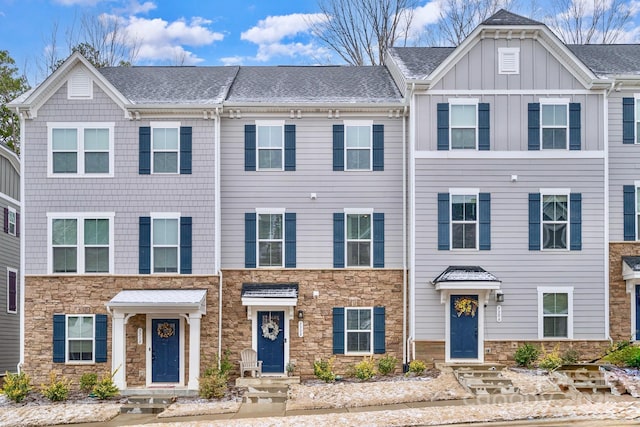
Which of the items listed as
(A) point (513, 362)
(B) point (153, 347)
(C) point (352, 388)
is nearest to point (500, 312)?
(A) point (513, 362)

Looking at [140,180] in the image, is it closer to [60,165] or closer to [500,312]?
[60,165]

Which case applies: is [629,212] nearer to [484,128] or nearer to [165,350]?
[484,128]

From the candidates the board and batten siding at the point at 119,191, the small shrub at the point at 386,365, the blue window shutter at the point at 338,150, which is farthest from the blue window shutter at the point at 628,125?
the board and batten siding at the point at 119,191

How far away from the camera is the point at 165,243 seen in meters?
18.9

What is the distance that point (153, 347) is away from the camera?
1873cm

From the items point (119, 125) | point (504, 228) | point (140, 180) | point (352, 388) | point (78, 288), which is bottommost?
point (352, 388)

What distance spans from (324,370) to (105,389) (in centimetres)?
570

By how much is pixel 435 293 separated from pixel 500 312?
187 centimetres

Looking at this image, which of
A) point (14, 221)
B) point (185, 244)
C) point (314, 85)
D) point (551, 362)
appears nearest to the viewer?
point (551, 362)

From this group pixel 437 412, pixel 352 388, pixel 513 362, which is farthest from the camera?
pixel 513 362

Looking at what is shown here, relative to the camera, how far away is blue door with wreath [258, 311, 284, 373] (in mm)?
19109

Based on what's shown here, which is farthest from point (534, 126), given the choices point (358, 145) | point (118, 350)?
point (118, 350)

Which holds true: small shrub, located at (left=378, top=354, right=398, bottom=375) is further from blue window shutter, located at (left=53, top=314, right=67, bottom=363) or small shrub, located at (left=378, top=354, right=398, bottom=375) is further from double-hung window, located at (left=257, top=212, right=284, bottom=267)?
blue window shutter, located at (left=53, top=314, right=67, bottom=363)

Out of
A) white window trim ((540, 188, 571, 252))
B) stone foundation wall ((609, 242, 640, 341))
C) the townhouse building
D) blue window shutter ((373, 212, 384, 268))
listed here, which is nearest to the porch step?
blue window shutter ((373, 212, 384, 268))
